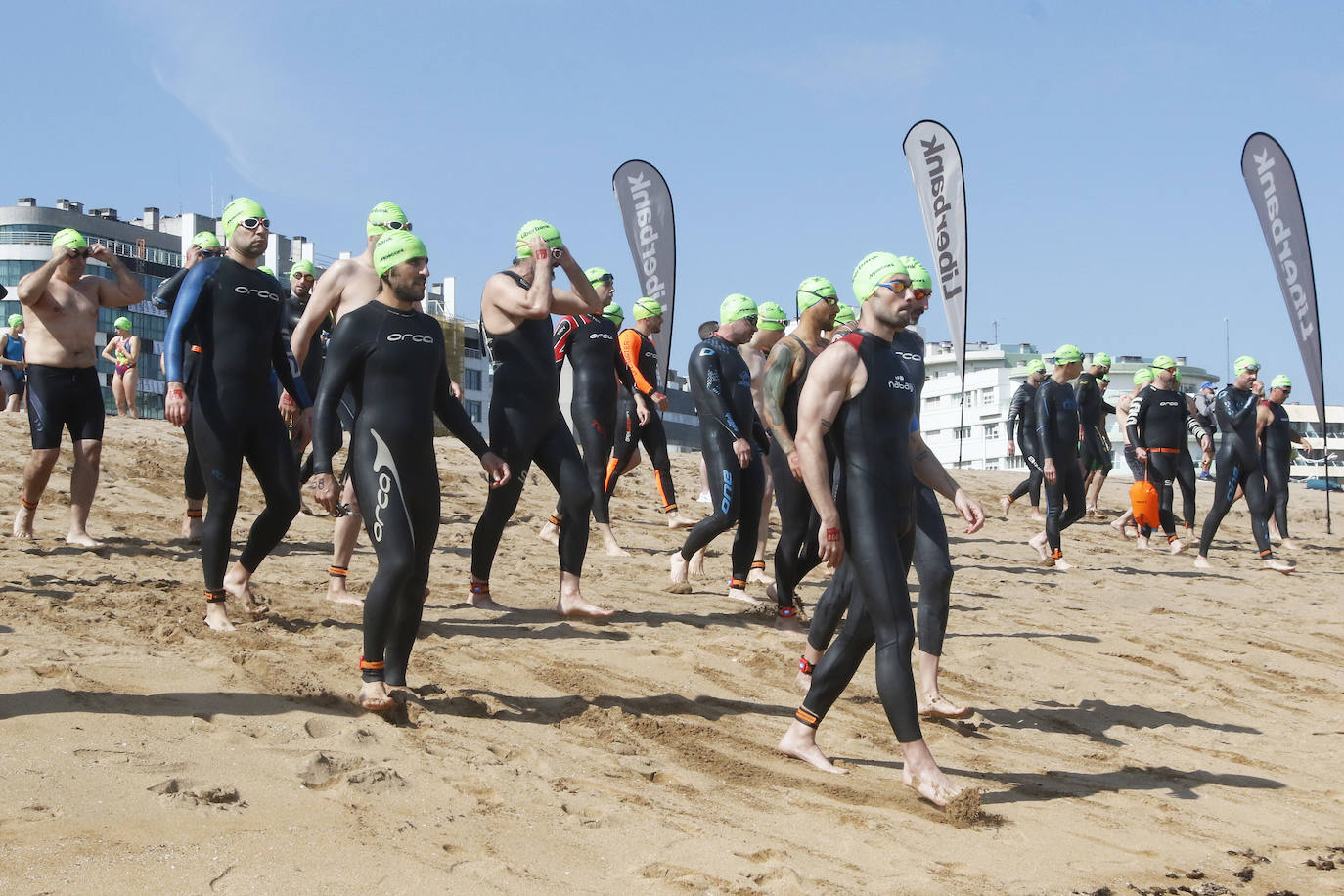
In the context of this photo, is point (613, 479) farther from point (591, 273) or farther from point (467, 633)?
point (467, 633)

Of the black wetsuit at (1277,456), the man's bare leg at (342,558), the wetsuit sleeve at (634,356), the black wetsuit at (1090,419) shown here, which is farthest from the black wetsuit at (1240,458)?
the man's bare leg at (342,558)

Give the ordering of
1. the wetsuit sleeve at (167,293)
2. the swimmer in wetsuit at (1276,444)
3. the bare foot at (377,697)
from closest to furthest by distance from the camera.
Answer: the bare foot at (377,697) < the wetsuit sleeve at (167,293) < the swimmer in wetsuit at (1276,444)

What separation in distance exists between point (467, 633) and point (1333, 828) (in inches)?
157

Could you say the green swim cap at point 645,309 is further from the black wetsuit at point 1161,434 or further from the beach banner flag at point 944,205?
the beach banner flag at point 944,205

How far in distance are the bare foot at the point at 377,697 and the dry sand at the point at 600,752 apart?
83 millimetres

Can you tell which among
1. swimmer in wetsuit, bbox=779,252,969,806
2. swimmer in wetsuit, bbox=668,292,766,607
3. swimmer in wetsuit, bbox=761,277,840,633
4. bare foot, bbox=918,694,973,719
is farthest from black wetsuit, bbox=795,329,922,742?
swimmer in wetsuit, bbox=668,292,766,607

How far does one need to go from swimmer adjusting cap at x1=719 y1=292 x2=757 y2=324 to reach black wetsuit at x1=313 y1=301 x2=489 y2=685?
368 cm

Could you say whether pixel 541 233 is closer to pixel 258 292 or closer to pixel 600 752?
pixel 258 292

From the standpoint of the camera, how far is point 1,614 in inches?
246

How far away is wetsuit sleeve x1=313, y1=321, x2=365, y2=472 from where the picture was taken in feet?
17.3

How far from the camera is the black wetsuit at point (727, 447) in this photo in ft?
28.3

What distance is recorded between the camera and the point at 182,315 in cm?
641

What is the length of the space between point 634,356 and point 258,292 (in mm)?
4745

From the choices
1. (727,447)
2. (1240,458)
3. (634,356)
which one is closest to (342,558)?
(727,447)
